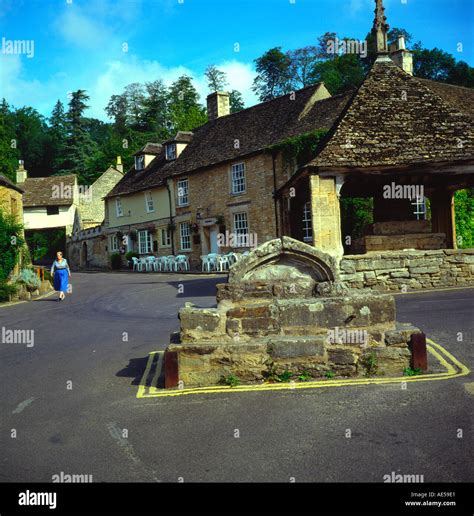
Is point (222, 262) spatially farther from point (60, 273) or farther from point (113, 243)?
point (113, 243)

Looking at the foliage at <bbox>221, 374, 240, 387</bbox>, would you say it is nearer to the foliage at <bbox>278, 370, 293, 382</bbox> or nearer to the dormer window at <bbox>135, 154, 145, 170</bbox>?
the foliage at <bbox>278, 370, 293, 382</bbox>

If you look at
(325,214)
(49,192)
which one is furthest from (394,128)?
(49,192)

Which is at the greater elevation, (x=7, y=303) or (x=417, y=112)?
(x=417, y=112)

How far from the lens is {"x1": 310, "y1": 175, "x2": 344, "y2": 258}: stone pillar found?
48.6 ft

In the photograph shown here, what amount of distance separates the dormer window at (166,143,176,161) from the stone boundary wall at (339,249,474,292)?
23.8 meters

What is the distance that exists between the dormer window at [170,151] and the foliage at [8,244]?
16.3 metres

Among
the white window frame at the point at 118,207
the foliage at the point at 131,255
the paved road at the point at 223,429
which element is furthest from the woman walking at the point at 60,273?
the white window frame at the point at 118,207

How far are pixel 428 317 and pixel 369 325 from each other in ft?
13.5

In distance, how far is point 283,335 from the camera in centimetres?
675

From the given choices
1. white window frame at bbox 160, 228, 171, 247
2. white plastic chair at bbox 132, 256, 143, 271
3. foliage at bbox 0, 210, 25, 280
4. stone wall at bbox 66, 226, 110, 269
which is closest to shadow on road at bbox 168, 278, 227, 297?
foliage at bbox 0, 210, 25, 280

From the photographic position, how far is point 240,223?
29500mm

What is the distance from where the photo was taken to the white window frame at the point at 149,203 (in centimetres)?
3709
